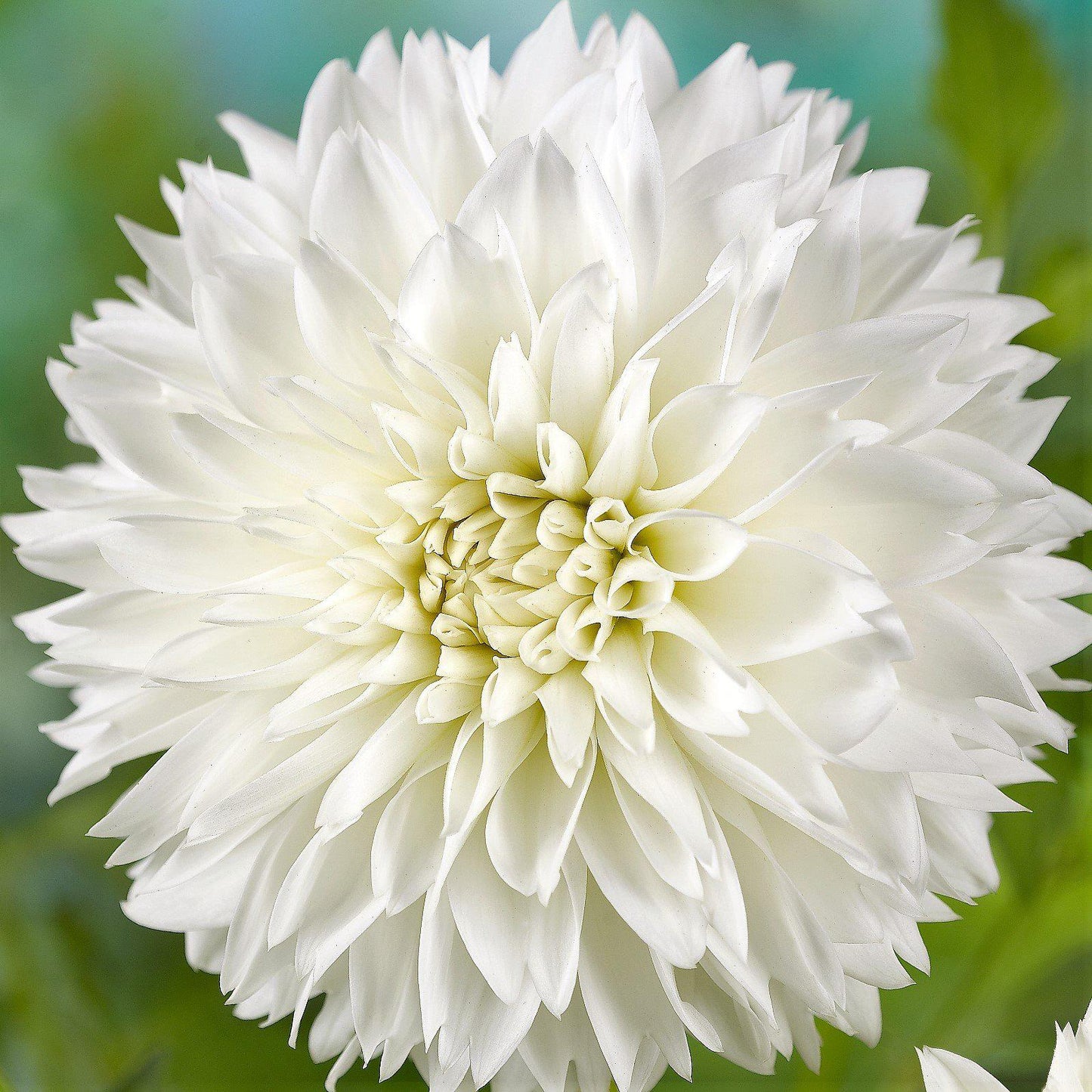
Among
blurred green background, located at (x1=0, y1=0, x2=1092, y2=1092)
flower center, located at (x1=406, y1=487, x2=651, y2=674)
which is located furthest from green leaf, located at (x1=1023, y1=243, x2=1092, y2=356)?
flower center, located at (x1=406, y1=487, x2=651, y2=674)

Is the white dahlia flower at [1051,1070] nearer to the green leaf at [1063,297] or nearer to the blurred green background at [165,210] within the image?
the blurred green background at [165,210]

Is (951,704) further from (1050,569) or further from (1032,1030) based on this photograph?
(1032,1030)

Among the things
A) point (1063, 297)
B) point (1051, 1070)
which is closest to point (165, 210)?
point (1063, 297)

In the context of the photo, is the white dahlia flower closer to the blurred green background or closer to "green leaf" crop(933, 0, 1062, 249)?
the blurred green background

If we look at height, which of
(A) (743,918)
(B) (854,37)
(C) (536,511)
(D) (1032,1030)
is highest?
(B) (854,37)

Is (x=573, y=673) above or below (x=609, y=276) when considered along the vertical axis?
below

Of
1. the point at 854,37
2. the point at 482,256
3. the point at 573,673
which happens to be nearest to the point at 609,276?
the point at 482,256

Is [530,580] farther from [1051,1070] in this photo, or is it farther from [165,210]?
[165,210]

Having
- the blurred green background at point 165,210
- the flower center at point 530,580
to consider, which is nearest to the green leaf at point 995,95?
the blurred green background at point 165,210
